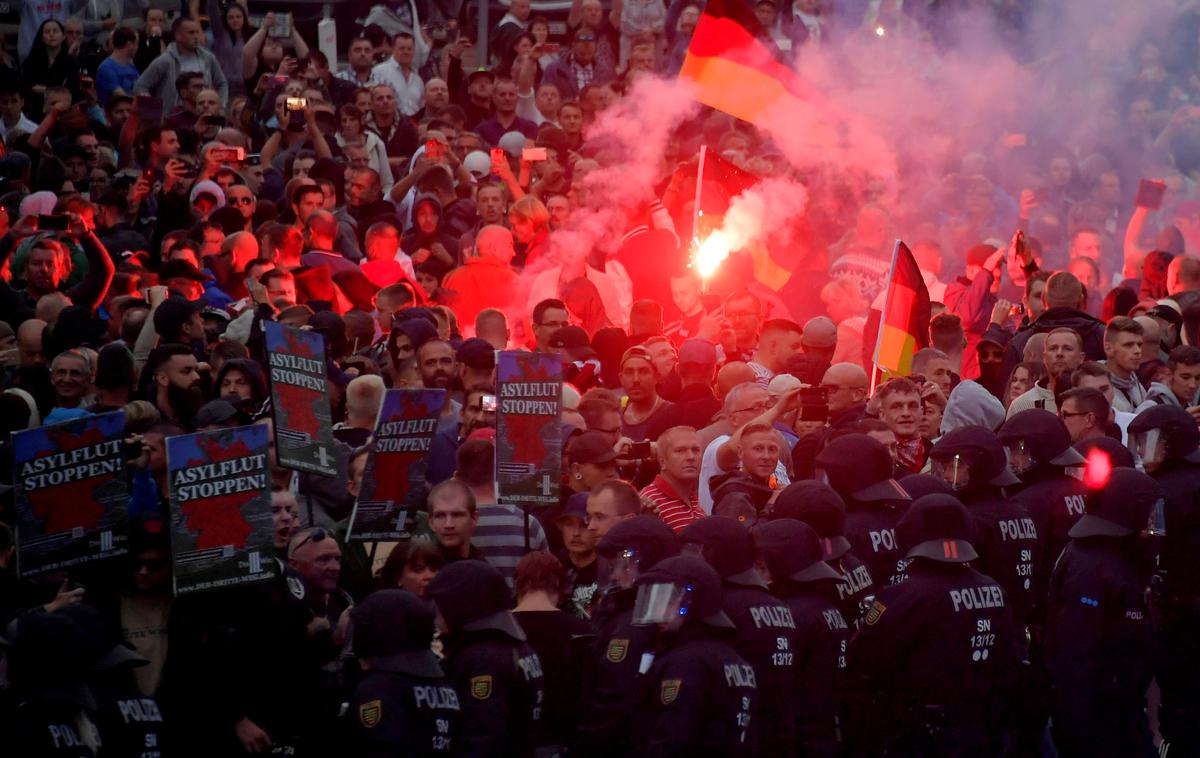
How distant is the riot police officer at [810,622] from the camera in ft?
28.0

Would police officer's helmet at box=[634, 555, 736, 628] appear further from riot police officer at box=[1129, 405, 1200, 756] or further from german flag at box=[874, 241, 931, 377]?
german flag at box=[874, 241, 931, 377]

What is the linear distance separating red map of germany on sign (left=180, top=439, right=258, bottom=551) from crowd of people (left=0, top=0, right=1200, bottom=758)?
26 cm

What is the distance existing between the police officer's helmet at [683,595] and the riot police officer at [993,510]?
221cm

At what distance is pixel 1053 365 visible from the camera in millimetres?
11922

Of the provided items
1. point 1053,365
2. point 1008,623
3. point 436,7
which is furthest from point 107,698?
point 436,7

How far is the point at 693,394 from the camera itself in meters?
11.6

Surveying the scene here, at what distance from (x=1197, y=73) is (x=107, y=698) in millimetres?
16826

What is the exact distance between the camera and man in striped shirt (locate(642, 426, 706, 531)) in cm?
1007

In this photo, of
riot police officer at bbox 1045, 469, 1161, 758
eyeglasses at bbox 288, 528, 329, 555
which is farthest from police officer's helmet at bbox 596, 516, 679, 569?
riot police officer at bbox 1045, 469, 1161, 758

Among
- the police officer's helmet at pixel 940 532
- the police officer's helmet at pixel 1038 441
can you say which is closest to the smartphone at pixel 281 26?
the police officer's helmet at pixel 1038 441

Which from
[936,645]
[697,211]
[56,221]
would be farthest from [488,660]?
[697,211]

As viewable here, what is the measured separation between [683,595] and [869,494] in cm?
205

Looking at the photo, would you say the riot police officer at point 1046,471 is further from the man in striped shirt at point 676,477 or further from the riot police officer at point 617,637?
the riot police officer at point 617,637

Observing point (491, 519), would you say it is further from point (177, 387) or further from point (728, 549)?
point (177, 387)
